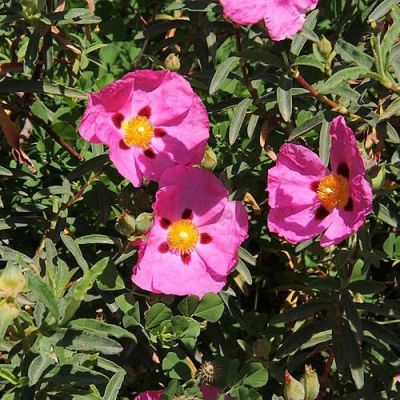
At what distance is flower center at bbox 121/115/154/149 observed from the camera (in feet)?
7.27

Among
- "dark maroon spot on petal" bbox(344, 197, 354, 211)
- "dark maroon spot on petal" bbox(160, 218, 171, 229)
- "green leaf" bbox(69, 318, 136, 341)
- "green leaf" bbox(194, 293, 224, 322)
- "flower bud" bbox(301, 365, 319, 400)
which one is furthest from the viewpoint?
"dark maroon spot on petal" bbox(160, 218, 171, 229)

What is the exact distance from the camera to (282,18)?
1967 millimetres

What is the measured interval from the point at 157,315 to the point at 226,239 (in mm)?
283

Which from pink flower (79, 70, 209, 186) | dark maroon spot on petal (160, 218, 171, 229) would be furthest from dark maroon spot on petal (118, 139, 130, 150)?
dark maroon spot on petal (160, 218, 171, 229)

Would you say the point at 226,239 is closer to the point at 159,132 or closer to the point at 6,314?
the point at 159,132

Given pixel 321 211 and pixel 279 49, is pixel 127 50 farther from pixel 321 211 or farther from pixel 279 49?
pixel 321 211

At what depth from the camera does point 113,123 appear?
85.9 inches

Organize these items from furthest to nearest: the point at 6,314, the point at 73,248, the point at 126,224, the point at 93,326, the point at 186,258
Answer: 1. the point at 186,258
2. the point at 73,248
3. the point at 126,224
4. the point at 93,326
5. the point at 6,314

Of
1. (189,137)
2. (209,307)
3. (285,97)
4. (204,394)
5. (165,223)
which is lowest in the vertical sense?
(204,394)

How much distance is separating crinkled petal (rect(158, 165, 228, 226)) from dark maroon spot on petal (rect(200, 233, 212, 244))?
0.10 feet

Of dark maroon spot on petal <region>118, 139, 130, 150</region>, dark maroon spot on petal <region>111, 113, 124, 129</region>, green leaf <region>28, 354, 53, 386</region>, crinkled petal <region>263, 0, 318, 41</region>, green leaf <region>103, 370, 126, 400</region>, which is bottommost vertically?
green leaf <region>103, 370, 126, 400</region>

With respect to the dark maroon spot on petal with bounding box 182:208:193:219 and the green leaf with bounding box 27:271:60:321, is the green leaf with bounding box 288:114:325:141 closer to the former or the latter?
the dark maroon spot on petal with bounding box 182:208:193:219

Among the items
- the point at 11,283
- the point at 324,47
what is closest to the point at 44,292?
the point at 11,283

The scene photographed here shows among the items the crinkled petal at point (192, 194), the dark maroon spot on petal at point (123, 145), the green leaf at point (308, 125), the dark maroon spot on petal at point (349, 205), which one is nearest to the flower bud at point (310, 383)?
the dark maroon spot on petal at point (349, 205)
